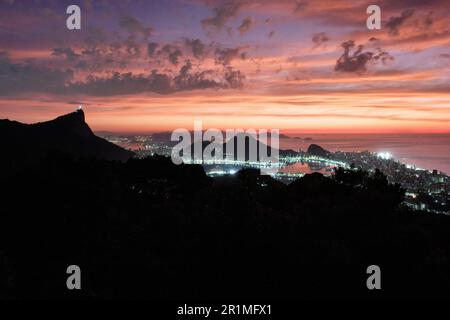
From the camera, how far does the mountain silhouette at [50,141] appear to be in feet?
136

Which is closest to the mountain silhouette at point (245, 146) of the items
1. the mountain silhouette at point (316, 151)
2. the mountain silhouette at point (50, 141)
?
the mountain silhouette at point (316, 151)

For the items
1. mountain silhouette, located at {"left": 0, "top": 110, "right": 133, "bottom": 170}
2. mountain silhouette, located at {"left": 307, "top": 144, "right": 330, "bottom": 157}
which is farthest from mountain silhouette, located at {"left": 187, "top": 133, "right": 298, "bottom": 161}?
mountain silhouette, located at {"left": 0, "top": 110, "right": 133, "bottom": 170}

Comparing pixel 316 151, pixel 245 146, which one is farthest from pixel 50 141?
pixel 316 151

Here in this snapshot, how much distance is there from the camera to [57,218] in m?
13.0

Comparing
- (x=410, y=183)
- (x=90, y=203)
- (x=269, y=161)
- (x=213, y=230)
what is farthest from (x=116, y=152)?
(x=213, y=230)

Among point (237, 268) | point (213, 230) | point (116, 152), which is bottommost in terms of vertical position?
point (237, 268)

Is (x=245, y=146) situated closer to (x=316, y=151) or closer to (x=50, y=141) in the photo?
(x=316, y=151)

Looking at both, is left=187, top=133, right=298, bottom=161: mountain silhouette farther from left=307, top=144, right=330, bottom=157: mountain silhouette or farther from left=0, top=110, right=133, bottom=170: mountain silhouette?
left=0, top=110, right=133, bottom=170: mountain silhouette

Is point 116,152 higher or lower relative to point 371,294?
higher

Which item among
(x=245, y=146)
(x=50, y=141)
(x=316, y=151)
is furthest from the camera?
(x=316, y=151)

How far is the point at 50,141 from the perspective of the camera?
5019 cm

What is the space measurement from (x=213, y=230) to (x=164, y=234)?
1494 mm

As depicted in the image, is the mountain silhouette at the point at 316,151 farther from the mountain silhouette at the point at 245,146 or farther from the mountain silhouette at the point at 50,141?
the mountain silhouette at the point at 50,141
